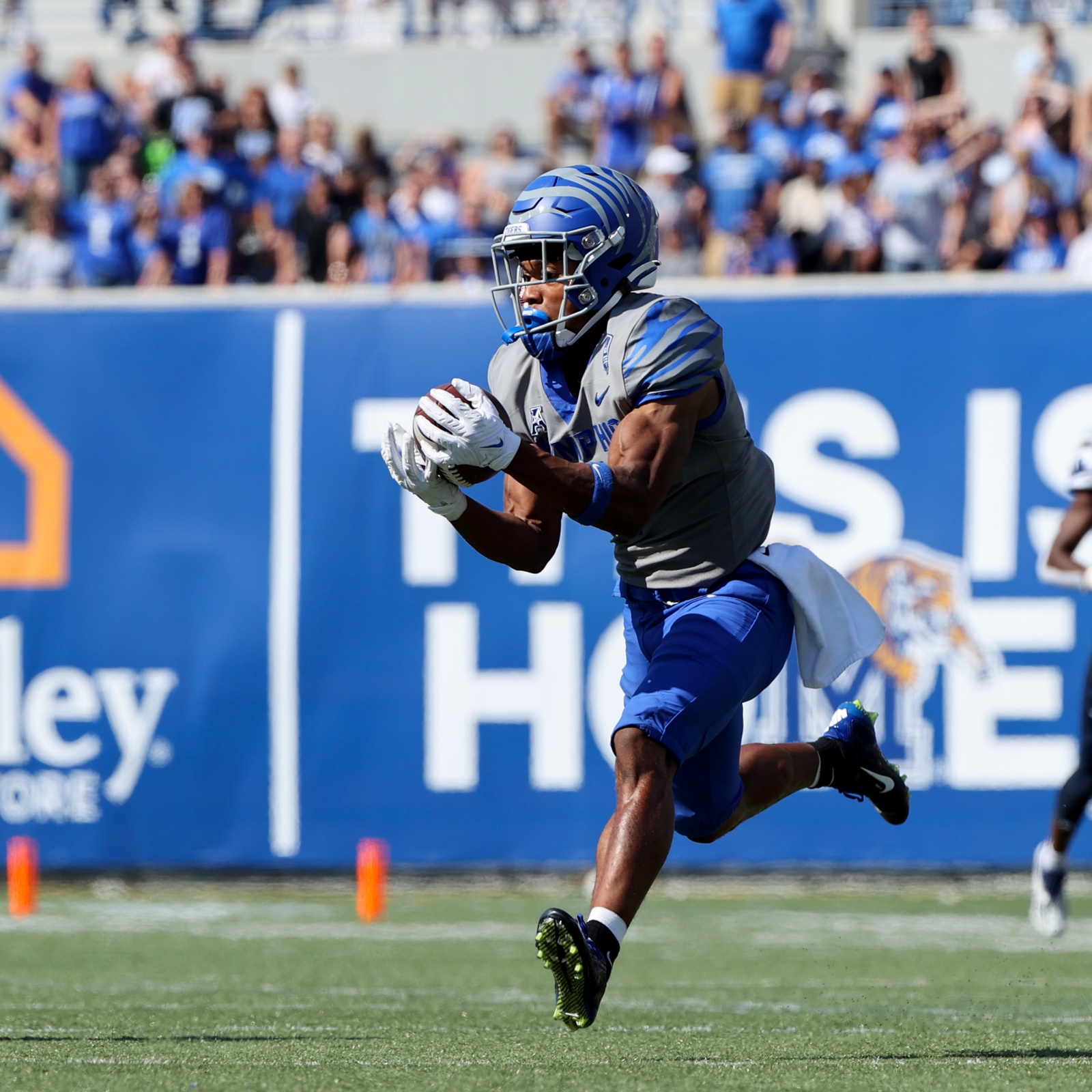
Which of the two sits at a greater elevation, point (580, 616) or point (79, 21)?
point (79, 21)

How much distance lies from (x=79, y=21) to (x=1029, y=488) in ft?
30.6

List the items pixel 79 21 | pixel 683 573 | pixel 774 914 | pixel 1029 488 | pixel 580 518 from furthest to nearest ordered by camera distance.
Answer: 1. pixel 79 21
2. pixel 1029 488
3. pixel 774 914
4. pixel 683 573
5. pixel 580 518

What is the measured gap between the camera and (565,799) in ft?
26.4

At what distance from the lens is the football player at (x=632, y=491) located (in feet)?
12.2

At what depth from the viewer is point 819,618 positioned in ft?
14.2

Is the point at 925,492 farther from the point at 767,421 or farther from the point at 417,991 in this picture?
the point at 417,991

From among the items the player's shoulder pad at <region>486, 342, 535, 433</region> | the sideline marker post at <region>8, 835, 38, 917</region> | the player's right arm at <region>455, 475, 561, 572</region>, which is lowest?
the sideline marker post at <region>8, 835, 38, 917</region>

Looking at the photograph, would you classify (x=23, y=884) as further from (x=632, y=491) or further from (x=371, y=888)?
(x=632, y=491)

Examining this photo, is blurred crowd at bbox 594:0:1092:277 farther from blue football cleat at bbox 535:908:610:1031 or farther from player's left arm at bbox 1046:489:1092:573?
blue football cleat at bbox 535:908:610:1031

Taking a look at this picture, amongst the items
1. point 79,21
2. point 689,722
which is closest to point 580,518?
point 689,722

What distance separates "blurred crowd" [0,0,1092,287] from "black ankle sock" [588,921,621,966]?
6.67 metres

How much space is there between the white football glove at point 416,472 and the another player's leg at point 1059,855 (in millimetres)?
3323

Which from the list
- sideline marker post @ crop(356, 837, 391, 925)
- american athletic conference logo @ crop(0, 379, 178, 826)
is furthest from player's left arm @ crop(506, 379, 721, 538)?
american athletic conference logo @ crop(0, 379, 178, 826)

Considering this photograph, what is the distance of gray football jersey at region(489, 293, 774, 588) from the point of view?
13.2 feet
